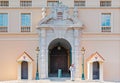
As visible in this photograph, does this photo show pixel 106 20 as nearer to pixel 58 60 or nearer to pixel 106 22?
pixel 106 22

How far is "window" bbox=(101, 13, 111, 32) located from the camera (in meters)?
33.1

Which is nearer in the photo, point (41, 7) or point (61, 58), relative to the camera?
point (41, 7)

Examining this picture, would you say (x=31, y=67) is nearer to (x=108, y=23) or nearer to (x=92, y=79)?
(x=92, y=79)

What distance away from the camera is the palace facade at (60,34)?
32.3 meters

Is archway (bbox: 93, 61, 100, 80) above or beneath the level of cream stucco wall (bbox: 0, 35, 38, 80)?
beneath

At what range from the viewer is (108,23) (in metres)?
33.2

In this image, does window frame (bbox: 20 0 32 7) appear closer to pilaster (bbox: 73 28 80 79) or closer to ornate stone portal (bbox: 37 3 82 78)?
ornate stone portal (bbox: 37 3 82 78)

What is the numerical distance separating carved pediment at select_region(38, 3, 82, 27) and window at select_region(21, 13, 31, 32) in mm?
1637

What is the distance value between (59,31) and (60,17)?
4.82 feet

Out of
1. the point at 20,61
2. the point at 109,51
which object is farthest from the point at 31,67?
the point at 109,51

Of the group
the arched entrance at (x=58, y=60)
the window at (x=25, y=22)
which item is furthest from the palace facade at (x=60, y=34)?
the arched entrance at (x=58, y=60)

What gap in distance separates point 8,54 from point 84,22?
28.2 feet

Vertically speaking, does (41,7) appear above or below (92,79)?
above

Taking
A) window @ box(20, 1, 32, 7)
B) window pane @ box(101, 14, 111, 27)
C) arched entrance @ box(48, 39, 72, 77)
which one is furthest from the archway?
window @ box(20, 1, 32, 7)
